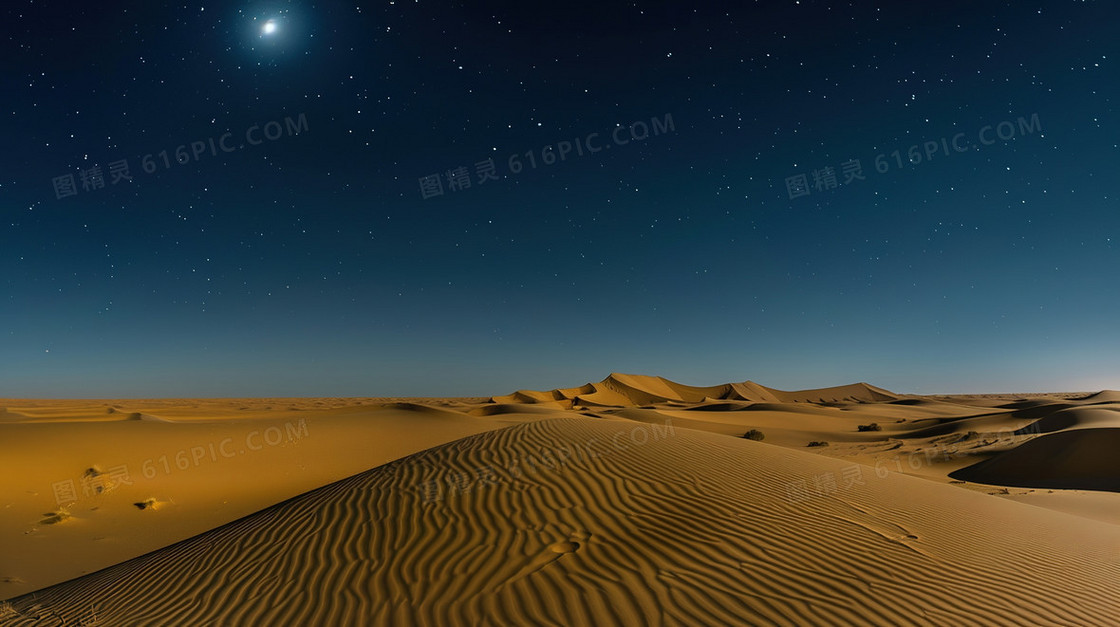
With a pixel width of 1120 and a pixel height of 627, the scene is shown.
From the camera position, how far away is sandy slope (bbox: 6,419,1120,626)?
14.9 ft

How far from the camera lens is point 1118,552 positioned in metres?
6.93

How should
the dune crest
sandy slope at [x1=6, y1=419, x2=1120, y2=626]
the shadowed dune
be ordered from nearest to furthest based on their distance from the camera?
sandy slope at [x1=6, y1=419, x2=1120, y2=626]
the shadowed dune
the dune crest

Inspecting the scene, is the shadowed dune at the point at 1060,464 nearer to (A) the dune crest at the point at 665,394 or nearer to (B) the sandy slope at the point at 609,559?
(B) the sandy slope at the point at 609,559

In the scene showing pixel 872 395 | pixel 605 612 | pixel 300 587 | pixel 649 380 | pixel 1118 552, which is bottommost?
pixel 872 395

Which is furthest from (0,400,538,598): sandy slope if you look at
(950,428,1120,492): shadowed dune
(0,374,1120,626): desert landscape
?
(950,428,1120,492): shadowed dune

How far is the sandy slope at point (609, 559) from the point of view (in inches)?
179

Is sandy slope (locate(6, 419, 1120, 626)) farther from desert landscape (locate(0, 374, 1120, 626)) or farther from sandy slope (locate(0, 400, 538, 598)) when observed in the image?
sandy slope (locate(0, 400, 538, 598))

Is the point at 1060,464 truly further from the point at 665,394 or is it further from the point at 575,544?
the point at 665,394

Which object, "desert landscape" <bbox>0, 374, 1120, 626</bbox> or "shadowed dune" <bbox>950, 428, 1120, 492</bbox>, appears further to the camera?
"shadowed dune" <bbox>950, 428, 1120, 492</bbox>

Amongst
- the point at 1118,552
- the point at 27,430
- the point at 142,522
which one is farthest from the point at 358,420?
the point at 1118,552

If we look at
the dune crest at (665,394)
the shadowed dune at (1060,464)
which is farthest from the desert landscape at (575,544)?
the dune crest at (665,394)

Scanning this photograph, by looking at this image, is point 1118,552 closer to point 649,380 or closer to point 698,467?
point 698,467

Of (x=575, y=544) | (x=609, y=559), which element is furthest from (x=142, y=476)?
(x=609, y=559)

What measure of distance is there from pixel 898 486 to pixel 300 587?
989 centimetres
